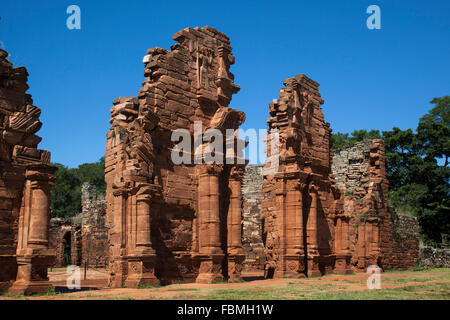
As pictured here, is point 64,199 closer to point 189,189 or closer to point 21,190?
point 189,189

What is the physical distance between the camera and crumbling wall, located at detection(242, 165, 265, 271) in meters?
28.0

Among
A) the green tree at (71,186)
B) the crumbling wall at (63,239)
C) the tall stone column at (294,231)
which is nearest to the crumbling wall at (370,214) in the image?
the tall stone column at (294,231)

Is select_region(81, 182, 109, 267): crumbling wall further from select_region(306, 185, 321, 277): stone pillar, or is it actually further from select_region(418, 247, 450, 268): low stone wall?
select_region(418, 247, 450, 268): low stone wall

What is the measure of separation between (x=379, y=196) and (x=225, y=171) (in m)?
10.9

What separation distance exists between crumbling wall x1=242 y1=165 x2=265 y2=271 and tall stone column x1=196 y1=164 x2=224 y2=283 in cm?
1053

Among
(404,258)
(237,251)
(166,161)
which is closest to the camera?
(166,161)

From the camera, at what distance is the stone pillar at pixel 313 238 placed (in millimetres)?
18547

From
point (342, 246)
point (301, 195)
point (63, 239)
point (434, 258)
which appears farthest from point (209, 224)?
point (63, 239)

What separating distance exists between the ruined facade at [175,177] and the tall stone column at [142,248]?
0.02 metres

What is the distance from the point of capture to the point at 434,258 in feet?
93.4

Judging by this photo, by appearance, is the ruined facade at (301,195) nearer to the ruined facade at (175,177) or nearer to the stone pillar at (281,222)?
the stone pillar at (281,222)

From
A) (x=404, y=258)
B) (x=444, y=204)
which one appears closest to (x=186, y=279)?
(x=404, y=258)

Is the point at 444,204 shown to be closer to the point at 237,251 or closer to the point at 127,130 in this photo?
the point at 237,251

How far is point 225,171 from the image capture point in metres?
16.2
